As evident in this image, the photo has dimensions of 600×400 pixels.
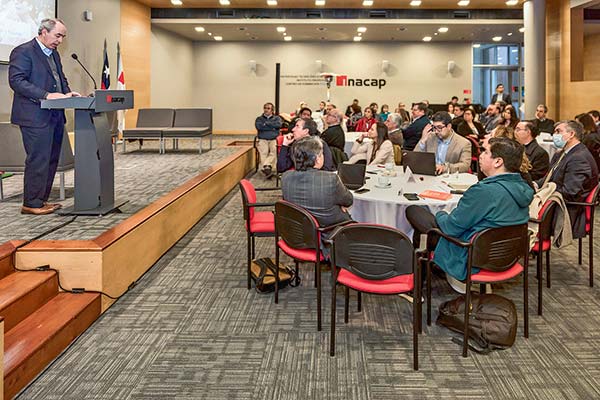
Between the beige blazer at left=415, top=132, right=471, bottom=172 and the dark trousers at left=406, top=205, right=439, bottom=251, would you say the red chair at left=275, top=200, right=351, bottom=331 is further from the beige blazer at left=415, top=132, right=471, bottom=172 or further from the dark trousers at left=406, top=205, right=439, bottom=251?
the beige blazer at left=415, top=132, right=471, bottom=172

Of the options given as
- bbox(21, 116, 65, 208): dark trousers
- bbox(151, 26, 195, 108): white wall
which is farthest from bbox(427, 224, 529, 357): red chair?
bbox(151, 26, 195, 108): white wall

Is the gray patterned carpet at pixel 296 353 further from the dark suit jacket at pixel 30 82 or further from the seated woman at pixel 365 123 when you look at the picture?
the seated woman at pixel 365 123

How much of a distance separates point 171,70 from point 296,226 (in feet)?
52.4

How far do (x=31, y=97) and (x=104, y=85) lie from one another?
9.02 metres

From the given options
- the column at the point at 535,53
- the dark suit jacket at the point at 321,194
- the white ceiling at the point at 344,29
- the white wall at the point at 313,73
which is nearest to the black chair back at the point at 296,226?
the dark suit jacket at the point at 321,194

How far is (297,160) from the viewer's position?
3.85 metres

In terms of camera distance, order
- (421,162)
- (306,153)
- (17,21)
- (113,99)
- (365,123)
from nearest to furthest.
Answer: (306,153)
(113,99)
(421,162)
(17,21)
(365,123)

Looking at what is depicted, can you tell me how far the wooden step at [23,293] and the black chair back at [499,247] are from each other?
269cm

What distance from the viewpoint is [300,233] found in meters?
3.71

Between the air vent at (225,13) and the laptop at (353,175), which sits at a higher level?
the air vent at (225,13)

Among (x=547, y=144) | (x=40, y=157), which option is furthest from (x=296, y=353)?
(x=547, y=144)

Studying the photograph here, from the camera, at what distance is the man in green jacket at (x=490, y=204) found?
127 inches

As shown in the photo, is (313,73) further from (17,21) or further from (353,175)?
(353,175)

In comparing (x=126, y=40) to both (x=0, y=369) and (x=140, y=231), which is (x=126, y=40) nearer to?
(x=140, y=231)
